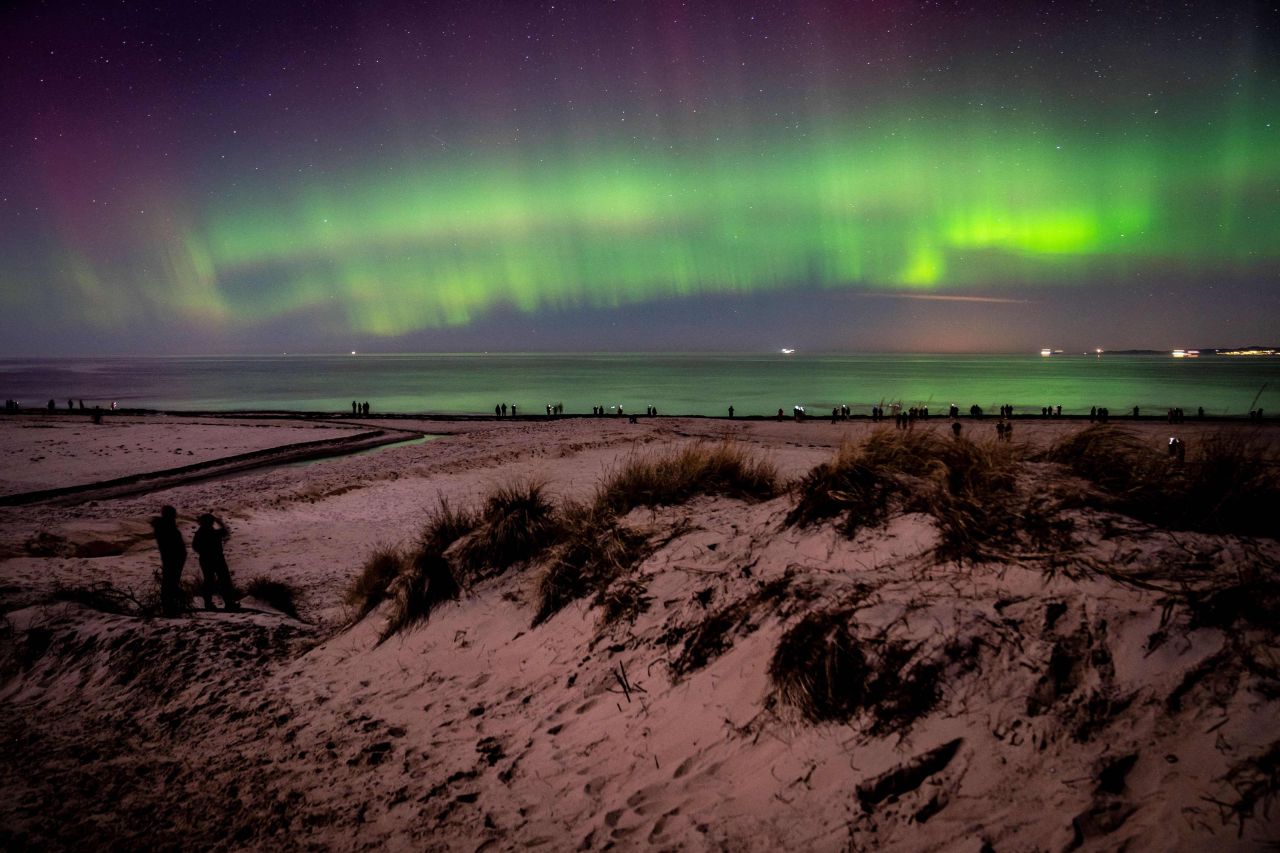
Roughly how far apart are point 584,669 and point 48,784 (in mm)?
4070

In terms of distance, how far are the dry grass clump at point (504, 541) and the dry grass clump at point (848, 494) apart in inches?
118

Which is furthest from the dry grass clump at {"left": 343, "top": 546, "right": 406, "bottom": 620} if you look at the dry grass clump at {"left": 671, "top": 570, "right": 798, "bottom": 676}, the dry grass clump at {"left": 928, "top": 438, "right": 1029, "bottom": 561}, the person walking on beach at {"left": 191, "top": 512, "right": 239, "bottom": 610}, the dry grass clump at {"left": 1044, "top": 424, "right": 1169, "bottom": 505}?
the dry grass clump at {"left": 1044, "top": 424, "right": 1169, "bottom": 505}

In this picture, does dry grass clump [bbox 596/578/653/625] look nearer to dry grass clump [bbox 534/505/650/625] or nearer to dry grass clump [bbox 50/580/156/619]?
dry grass clump [bbox 534/505/650/625]

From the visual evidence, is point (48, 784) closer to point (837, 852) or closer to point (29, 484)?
point (837, 852)

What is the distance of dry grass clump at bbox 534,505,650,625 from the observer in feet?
19.9

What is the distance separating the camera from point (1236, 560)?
365 centimetres

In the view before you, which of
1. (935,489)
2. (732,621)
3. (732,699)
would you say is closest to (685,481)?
(732,621)

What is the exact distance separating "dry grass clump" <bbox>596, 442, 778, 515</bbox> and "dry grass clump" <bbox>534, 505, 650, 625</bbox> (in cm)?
58

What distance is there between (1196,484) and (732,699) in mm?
3646

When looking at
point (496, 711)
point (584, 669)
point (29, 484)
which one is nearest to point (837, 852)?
point (584, 669)

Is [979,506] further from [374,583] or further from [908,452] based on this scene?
[374,583]

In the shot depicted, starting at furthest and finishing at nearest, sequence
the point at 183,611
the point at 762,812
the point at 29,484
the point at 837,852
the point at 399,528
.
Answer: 1. the point at 29,484
2. the point at 399,528
3. the point at 183,611
4. the point at 762,812
5. the point at 837,852

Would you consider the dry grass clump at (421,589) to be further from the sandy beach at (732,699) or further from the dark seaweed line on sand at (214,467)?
the dark seaweed line on sand at (214,467)

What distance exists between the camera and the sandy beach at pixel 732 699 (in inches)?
113
